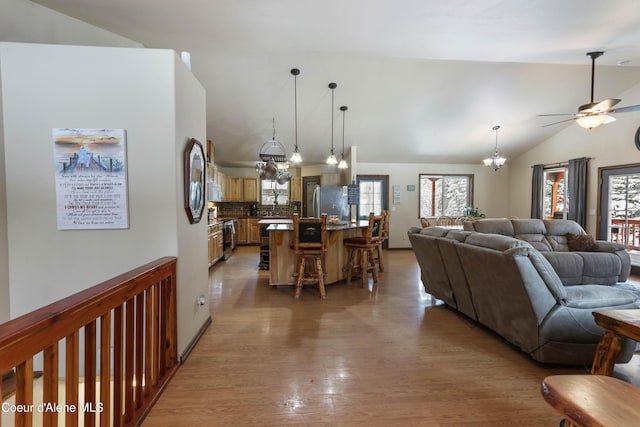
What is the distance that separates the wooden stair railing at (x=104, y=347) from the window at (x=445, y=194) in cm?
705

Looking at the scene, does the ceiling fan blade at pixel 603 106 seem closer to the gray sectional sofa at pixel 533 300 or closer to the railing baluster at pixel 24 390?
the gray sectional sofa at pixel 533 300

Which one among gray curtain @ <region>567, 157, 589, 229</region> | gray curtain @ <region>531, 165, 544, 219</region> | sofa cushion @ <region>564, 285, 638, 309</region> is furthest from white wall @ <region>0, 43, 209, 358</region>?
gray curtain @ <region>531, 165, 544, 219</region>

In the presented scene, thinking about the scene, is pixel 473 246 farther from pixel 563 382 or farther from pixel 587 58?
pixel 587 58

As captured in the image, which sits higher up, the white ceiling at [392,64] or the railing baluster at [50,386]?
the white ceiling at [392,64]

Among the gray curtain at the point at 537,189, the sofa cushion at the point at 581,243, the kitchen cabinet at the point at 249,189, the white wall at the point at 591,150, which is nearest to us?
the sofa cushion at the point at 581,243

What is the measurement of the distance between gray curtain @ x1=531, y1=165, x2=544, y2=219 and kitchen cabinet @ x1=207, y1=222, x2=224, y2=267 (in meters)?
7.54

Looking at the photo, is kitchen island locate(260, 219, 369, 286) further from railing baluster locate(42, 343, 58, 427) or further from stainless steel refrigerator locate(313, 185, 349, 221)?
railing baluster locate(42, 343, 58, 427)

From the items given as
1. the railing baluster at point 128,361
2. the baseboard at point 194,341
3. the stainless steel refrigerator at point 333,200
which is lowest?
the baseboard at point 194,341

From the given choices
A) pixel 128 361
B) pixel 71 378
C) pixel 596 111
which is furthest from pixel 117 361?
pixel 596 111

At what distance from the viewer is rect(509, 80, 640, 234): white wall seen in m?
4.99

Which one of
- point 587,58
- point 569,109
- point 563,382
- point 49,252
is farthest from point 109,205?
point 569,109

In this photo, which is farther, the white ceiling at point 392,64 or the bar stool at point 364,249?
the bar stool at point 364,249

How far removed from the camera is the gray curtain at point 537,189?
6742mm

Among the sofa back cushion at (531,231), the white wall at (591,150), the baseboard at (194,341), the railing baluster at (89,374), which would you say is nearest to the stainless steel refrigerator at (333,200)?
the sofa back cushion at (531,231)
